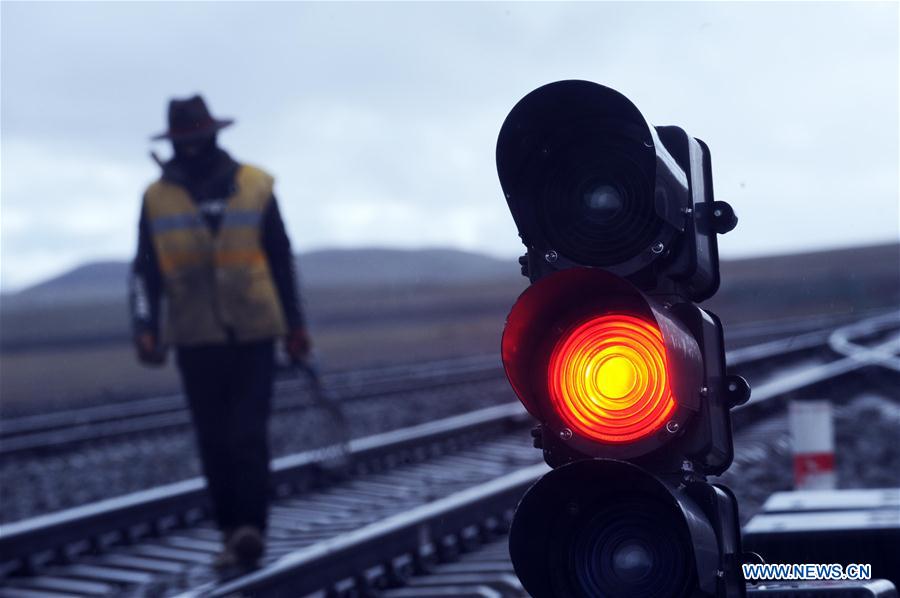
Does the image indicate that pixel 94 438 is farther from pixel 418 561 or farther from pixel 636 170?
pixel 636 170

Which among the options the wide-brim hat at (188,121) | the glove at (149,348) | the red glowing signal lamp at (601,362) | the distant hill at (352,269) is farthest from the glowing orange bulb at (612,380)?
the distant hill at (352,269)

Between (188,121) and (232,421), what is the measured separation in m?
1.27

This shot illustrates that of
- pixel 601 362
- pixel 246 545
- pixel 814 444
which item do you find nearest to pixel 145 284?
pixel 246 545

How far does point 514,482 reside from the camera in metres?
7.02

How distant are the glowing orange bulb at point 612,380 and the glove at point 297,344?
12.3 ft

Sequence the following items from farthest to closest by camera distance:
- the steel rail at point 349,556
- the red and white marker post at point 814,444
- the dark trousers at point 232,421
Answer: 1. the red and white marker post at point 814,444
2. the dark trousers at point 232,421
3. the steel rail at point 349,556

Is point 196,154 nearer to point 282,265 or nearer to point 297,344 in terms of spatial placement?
point 282,265

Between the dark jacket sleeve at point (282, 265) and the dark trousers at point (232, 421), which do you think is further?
the dark jacket sleeve at point (282, 265)

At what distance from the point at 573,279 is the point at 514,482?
490cm

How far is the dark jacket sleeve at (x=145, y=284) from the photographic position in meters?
5.82

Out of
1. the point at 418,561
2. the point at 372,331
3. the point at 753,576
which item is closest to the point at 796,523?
the point at 753,576

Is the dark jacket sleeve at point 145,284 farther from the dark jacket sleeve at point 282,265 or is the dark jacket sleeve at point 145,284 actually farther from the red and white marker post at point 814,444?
the red and white marker post at point 814,444

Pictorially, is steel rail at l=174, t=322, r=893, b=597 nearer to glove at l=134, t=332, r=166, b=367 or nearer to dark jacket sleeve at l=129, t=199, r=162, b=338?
glove at l=134, t=332, r=166, b=367

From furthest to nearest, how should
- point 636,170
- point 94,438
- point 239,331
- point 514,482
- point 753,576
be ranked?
point 94,438
point 514,482
point 239,331
point 753,576
point 636,170
